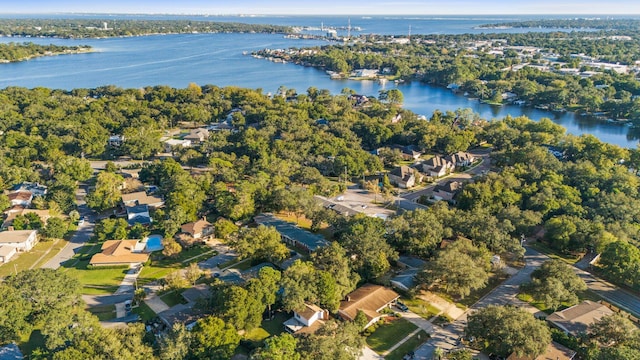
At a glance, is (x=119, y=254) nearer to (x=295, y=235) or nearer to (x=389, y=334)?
(x=295, y=235)

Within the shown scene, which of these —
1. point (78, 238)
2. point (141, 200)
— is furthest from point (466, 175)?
point (78, 238)

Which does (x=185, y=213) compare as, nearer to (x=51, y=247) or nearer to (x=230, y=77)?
(x=51, y=247)

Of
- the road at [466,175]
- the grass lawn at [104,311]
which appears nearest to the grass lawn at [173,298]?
the grass lawn at [104,311]

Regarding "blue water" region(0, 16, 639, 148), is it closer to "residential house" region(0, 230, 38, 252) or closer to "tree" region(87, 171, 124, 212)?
"tree" region(87, 171, 124, 212)

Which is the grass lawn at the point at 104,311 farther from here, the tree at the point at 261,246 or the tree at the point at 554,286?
the tree at the point at 554,286

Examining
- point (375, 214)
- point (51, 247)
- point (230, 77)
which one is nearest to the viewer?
point (51, 247)

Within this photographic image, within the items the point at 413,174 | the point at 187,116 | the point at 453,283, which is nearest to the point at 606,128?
the point at 413,174

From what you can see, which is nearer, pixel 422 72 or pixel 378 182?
pixel 378 182

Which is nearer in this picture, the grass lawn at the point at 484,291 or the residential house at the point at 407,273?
the grass lawn at the point at 484,291
